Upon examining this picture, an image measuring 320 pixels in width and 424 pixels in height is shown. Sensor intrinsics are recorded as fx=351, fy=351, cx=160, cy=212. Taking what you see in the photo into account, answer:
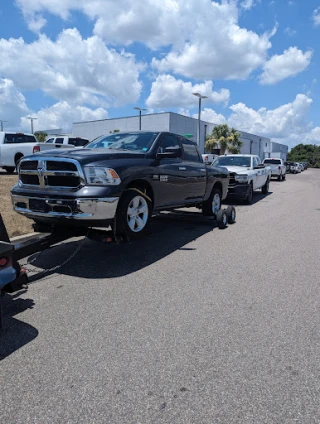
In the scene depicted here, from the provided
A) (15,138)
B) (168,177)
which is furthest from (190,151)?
A: (15,138)

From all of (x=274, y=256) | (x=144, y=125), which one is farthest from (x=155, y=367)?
(x=144, y=125)

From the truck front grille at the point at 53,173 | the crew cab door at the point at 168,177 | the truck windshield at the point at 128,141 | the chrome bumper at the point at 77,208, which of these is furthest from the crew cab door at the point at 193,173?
the truck front grille at the point at 53,173

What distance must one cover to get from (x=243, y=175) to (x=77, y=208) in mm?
8695

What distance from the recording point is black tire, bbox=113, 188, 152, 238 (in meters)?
4.86

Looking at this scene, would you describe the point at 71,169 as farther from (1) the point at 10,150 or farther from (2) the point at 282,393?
(1) the point at 10,150

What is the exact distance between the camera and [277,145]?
10088cm

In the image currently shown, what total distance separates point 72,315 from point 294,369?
6.96 ft

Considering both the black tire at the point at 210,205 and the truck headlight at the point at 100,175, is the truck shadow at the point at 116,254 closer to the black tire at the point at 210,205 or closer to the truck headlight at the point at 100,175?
the black tire at the point at 210,205

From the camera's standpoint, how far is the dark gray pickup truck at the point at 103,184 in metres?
4.54

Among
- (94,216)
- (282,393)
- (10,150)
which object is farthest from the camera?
(10,150)

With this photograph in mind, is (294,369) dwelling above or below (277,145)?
below

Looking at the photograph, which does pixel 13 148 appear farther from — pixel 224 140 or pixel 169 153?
pixel 224 140

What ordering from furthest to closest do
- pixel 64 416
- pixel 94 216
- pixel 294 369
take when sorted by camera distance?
pixel 94 216, pixel 294 369, pixel 64 416

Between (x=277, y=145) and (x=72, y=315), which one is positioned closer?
(x=72, y=315)
